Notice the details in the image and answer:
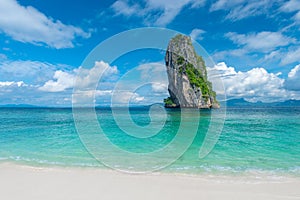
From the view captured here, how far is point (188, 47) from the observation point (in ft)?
333

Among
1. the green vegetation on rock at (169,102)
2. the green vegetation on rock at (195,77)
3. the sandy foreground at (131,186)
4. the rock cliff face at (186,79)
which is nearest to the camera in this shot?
the sandy foreground at (131,186)

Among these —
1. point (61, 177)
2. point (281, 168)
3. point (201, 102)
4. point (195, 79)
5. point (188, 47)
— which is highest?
point (188, 47)

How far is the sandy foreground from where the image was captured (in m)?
5.76

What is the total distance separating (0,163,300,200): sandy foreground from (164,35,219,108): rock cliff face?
8592cm

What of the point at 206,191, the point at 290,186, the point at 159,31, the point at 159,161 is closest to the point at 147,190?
the point at 206,191

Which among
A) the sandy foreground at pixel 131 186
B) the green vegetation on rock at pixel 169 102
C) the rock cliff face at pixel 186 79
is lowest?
the sandy foreground at pixel 131 186

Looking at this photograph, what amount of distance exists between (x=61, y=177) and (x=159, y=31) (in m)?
8.32

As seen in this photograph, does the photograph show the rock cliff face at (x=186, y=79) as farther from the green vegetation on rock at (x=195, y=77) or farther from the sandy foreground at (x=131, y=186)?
the sandy foreground at (x=131, y=186)

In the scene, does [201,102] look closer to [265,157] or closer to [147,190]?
[265,157]

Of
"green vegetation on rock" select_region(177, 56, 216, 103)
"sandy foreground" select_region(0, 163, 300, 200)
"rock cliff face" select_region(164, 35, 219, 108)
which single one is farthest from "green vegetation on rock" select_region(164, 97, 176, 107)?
"sandy foreground" select_region(0, 163, 300, 200)

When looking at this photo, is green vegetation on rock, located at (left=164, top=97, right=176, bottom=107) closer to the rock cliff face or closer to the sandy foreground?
the rock cliff face

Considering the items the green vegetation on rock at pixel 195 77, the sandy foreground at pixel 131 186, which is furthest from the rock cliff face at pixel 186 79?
the sandy foreground at pixel 131 186

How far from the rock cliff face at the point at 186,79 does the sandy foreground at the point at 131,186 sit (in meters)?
85.9

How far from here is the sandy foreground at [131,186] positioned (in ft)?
18.9
